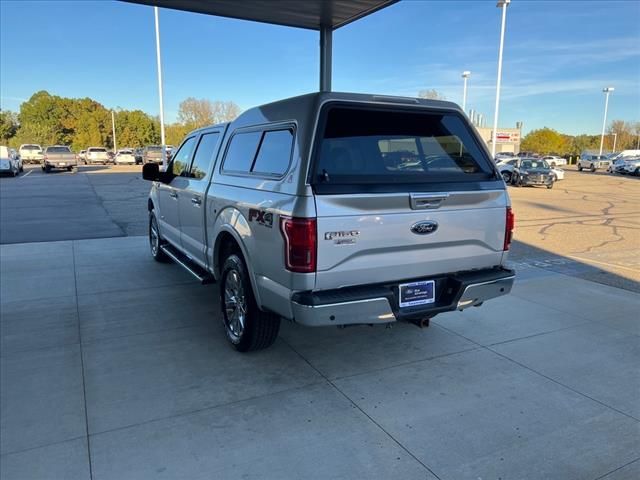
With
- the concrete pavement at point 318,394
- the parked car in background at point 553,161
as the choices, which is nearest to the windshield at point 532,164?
the parked car in background at point 553,161

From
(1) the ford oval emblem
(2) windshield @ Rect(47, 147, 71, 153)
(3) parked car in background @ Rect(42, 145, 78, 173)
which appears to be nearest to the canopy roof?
(1) the ford oval emblem

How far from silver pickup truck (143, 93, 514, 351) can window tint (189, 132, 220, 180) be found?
0.67m

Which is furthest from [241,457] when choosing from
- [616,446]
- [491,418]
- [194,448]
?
[616,446]

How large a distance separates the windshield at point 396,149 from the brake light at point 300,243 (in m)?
0.34

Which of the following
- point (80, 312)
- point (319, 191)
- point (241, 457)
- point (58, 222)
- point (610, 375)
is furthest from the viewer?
point (58, 222)

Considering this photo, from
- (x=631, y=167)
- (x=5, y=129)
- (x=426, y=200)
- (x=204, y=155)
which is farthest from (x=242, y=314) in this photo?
(x=5, y=129)

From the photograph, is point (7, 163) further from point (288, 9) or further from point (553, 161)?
point (553, 161)

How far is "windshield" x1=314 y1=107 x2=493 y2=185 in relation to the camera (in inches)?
134

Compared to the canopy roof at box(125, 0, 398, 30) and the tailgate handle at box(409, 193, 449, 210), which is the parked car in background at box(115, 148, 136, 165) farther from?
the tailgate handle at box(409, 193, 449, 210)

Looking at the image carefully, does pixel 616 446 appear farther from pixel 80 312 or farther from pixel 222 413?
pixel 80 312

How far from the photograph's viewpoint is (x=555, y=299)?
5.77 m

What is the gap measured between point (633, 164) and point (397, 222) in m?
43.6

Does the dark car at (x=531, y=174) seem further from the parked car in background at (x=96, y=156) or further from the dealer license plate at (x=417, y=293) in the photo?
the parked car in background at (x=96, y=156)

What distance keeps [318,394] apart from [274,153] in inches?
74.5
